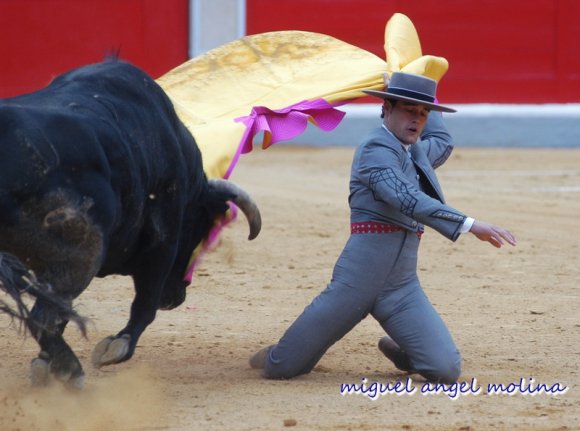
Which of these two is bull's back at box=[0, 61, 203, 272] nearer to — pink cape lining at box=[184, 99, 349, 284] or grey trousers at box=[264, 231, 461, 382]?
pink cape lining at box=[184, 99, 349, 284]

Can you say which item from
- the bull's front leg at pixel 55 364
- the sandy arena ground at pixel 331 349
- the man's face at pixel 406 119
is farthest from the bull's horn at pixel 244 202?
the bull's front leg at pixel 55 364

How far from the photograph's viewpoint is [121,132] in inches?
144

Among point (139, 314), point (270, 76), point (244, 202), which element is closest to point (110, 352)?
point (139, 314)

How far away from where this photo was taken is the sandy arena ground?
3598 mm

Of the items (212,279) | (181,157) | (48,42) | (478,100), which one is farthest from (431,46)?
(181,157)

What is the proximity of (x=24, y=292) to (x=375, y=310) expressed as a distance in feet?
4.36

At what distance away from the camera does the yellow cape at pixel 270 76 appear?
178 inches

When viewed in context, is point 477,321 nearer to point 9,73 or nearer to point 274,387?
point 274,387

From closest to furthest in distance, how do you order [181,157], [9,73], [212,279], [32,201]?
[32,201]
[181,157]
[212,279]
[9,73]

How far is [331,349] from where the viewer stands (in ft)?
15.3

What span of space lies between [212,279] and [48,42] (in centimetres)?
632

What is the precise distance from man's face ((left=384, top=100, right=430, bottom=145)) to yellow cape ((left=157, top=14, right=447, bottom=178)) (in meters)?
0.38

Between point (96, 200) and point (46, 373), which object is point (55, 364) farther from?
point (96, 200)

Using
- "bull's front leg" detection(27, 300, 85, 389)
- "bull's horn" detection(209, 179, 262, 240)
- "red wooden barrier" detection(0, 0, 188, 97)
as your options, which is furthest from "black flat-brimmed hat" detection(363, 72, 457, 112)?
"red wooden barrier" detection(0, 0, 188, 97)
